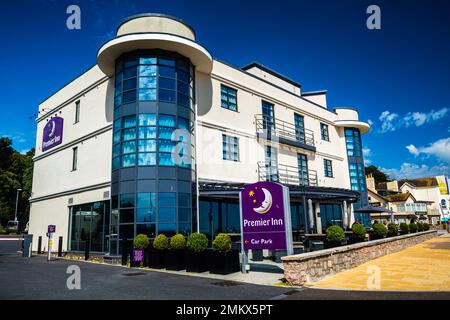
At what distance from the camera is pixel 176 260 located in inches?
514

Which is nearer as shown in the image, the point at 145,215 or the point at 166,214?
the point at 145,215

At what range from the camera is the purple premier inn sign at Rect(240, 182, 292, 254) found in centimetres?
1130

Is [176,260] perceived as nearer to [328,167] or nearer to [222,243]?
[222,243]

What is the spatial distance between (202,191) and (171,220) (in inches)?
99.6

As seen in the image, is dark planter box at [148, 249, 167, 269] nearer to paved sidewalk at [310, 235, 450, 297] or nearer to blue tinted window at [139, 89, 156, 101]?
paved sidewalk at [310, 235, 450, 297]

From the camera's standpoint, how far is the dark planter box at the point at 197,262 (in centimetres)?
1239

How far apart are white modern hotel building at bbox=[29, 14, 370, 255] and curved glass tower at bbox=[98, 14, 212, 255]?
0.05m

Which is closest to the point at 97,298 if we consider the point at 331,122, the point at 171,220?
the point at 171,220

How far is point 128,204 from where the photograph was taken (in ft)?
52.5

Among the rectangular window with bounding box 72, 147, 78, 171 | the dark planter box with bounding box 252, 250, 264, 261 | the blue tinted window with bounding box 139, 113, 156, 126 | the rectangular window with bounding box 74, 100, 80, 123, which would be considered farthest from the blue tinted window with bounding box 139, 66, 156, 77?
the dark planter box with bounding box 252, 250, 264, 261

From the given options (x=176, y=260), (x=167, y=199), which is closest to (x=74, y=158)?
(x=167, y=199)

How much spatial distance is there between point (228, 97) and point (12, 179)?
163 ft

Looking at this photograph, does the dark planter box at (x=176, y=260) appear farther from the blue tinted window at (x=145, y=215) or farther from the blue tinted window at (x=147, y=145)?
the blue tinted window at (x=147, y=145)
